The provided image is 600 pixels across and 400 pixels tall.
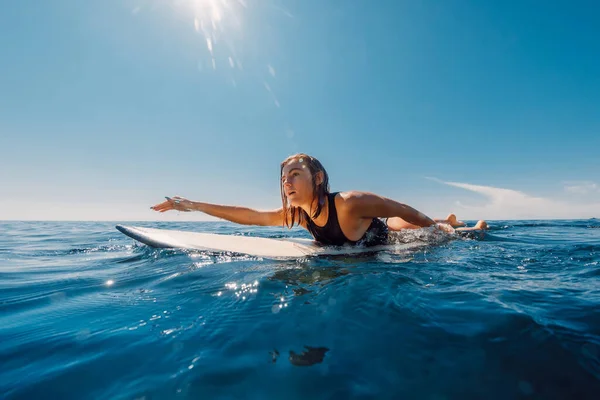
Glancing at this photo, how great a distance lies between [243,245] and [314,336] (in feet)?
10.4

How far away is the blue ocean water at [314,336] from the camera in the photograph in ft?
3.99

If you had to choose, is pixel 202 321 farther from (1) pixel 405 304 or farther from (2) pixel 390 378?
(1) pixel 405 304

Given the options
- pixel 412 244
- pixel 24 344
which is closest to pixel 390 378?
pixel 24 344

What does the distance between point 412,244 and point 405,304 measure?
299cm

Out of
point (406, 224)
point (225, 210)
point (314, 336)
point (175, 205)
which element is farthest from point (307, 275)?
point (406, 224)

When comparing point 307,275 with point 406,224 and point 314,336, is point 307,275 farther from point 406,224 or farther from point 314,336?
point 406,224

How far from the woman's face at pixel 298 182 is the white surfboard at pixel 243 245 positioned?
789 millimetres

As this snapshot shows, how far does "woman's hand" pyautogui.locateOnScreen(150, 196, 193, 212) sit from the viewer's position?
15.4 ft

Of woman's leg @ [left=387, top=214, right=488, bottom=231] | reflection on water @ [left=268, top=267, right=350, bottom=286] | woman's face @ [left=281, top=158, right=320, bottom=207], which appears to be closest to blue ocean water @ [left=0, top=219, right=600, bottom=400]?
reflection on water @ [left=268, top=267, right=350, bottom=286]

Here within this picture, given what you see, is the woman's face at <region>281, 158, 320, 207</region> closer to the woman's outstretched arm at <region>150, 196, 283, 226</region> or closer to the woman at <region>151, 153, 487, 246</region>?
the woman at <region>151, 153, 487, 246</region>

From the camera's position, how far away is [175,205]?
4715 millimetres

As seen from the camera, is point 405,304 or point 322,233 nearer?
point 405,304

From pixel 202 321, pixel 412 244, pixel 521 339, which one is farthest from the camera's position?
pixel 412 244

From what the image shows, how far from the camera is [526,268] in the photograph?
9.84 feet
